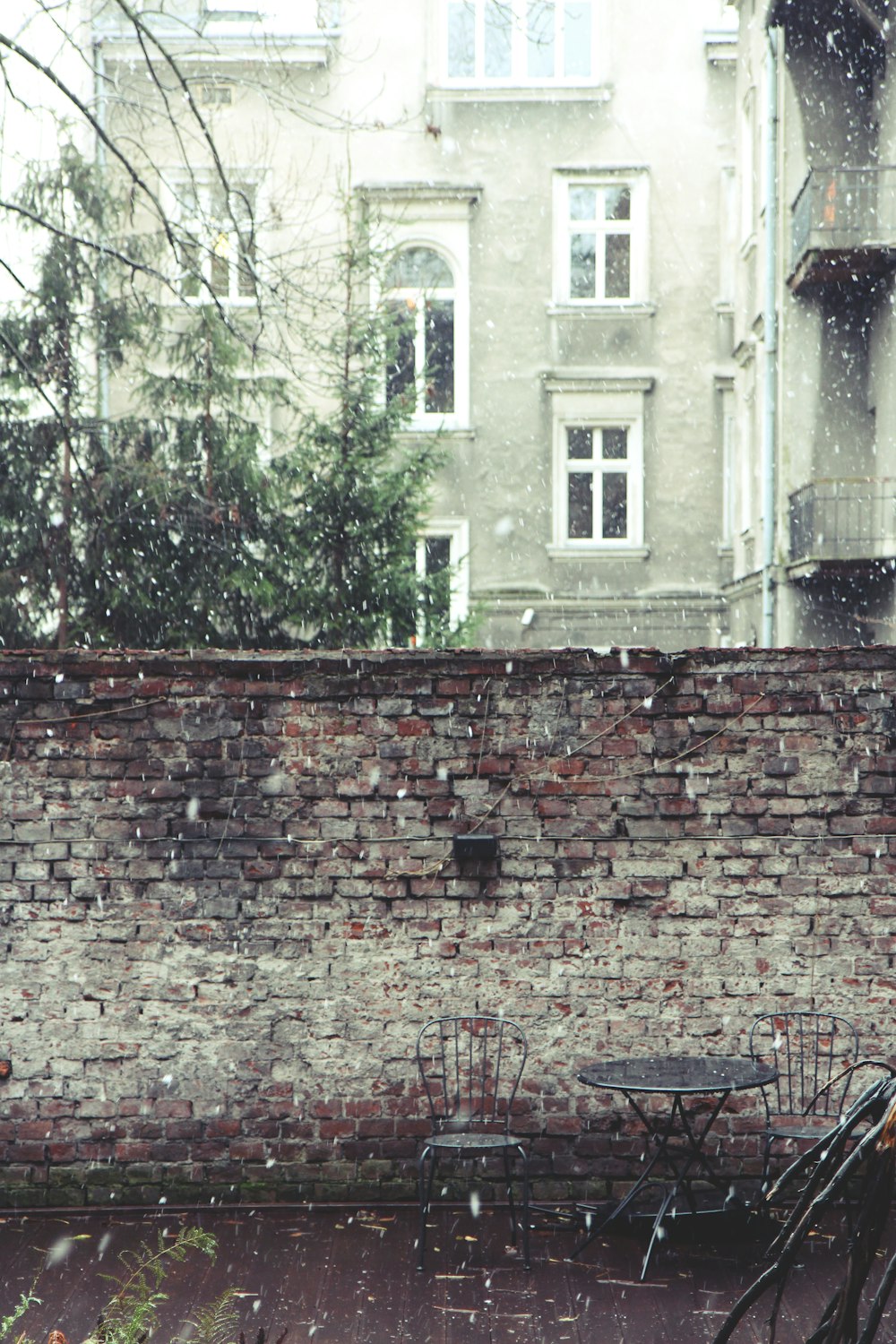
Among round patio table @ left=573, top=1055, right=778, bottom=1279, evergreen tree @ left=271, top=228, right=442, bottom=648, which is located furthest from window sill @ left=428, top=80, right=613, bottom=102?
round patio table @ left=573, top=1055, right=778, bottom=1279

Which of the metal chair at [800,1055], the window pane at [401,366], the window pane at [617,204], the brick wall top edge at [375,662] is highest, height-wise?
the window pane at [617,204]

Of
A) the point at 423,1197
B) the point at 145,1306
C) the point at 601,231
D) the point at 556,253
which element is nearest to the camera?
the point at 145,1306

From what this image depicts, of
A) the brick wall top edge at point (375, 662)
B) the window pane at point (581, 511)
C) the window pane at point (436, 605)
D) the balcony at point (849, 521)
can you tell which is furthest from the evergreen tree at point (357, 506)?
the brick wall top edge at point (375, 662)

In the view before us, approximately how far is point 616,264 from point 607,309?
0.75 meters

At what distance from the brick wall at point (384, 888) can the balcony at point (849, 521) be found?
787 cm

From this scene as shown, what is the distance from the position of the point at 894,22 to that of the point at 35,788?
11864 mm

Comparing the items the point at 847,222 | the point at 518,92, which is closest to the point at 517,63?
the point at 518,92

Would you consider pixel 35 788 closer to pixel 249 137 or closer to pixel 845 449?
pixel 845 449

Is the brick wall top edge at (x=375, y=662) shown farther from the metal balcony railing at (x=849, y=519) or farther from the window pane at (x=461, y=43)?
the window pane at (x=461, y=43)

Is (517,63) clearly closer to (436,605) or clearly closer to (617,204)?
(617,204)

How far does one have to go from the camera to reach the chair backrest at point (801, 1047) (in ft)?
18.1

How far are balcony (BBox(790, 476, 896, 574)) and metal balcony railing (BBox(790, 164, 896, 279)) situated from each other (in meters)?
2.22

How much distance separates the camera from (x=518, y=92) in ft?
55.8

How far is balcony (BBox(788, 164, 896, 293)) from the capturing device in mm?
12969
